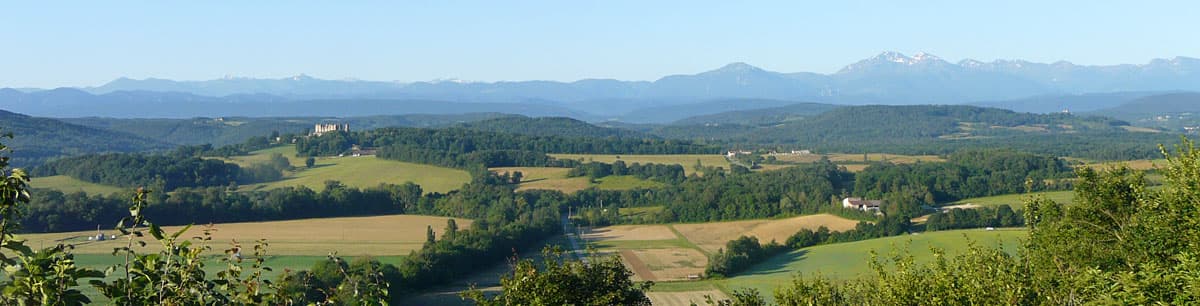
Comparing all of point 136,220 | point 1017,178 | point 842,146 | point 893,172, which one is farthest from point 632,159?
point 136,220

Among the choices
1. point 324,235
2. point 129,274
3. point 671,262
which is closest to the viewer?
point 129,274

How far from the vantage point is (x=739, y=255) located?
43344 millimetres

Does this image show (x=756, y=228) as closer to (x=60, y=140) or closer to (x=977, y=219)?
(x=977, y=219)

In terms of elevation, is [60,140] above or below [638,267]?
above

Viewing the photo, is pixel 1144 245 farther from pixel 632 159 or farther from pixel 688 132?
pixel 688 132

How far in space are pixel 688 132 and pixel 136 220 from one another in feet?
612

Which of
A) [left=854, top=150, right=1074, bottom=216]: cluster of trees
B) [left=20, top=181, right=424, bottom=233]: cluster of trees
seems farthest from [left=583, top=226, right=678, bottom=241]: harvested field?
[left=854, top=150, right=1074, bottom=216]: cluster of trees

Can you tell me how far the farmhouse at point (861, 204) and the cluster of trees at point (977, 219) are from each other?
5628 mm

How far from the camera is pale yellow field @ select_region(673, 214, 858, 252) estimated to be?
50.9 metres

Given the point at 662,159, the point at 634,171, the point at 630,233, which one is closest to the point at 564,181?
the point at 634,171

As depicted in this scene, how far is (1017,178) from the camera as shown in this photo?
69.6 meters

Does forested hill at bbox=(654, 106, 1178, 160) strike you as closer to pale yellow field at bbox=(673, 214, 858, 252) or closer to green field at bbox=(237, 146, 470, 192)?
pale yellow field at bbox=(673, 214, 858, 252)

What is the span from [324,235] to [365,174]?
27810 millimetres

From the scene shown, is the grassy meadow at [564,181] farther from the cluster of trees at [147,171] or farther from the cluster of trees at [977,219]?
the cluster of trees at [977,219]
